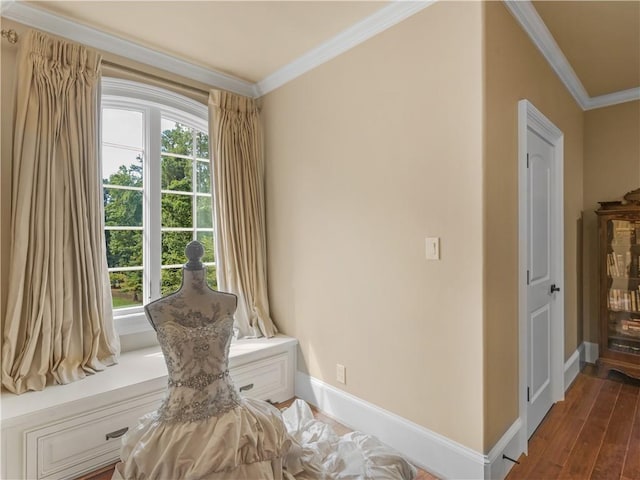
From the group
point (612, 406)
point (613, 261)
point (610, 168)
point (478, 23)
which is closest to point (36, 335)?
point (478, 23)

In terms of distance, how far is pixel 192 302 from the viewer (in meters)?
1.44

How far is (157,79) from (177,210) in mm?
1001

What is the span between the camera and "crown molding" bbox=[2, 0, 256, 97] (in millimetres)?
2031

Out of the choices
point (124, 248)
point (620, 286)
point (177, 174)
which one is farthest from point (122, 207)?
point (620, 286)

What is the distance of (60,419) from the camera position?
1782mm

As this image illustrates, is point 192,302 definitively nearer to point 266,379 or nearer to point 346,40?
point 266,379

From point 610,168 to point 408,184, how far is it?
8.88 ft

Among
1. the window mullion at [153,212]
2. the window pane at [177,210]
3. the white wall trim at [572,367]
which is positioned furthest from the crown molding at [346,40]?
the white wall trim at [572,367]

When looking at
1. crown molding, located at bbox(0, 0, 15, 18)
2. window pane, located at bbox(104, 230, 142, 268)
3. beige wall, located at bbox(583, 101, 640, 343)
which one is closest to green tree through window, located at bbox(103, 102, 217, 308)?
window pane, located at bbox(104, 230, 142, 268)

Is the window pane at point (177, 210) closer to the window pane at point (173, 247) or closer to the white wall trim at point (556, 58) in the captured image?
the window pane at point (173, 247)

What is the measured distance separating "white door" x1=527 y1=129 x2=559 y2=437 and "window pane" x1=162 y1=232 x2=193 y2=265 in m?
2.57

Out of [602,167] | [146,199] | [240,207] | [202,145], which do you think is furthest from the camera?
[602,167]

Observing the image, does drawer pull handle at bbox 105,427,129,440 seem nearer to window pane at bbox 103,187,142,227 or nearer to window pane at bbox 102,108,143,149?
window pane at bbox 103,187,142,227

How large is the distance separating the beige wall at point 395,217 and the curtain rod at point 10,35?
174cm
